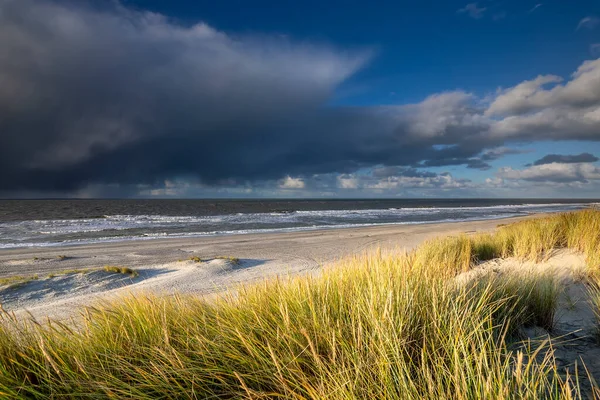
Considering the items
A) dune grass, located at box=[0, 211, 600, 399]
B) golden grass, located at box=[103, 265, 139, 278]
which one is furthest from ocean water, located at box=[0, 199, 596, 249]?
dune grass, located at box=[0, 211, 600, 399]

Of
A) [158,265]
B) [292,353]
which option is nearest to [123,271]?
[158,265]

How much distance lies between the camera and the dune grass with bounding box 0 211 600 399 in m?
2.05

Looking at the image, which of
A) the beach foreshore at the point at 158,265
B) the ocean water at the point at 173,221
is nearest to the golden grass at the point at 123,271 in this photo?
the beach foreshore at the point at 158,265

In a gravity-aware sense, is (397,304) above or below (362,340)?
above

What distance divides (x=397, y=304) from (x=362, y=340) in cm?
46

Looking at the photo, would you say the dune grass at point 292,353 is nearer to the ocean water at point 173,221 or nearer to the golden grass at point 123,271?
the golden grass at point 123,271

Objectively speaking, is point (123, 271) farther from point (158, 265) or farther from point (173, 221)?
point (173, 221)

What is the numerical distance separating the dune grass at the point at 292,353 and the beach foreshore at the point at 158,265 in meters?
1.04

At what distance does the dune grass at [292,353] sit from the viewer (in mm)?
2055

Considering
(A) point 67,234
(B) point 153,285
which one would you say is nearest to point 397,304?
(B) point 153,285

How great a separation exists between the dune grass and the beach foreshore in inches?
40.9

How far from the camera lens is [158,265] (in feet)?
44.5

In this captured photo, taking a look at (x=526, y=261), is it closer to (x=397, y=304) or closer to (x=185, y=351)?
(x=397, y=304)

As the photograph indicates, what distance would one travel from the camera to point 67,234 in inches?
1027
